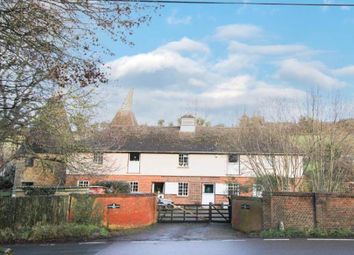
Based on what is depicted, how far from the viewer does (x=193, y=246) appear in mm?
16500

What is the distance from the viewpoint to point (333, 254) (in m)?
13.8

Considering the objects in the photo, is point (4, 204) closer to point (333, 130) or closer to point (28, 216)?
point (28, 216)

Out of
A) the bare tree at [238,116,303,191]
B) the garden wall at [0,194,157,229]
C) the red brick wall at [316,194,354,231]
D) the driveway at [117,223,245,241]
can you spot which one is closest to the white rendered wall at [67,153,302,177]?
the bare tree at [238,116,303,191]

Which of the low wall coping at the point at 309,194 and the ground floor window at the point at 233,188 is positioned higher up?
the ground floor window at the point at 233,188

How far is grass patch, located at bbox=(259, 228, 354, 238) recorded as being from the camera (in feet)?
62.4

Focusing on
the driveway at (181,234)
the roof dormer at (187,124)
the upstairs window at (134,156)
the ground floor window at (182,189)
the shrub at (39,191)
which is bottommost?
the driveway at (181,234)

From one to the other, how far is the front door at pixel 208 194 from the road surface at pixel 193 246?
22.3 meters

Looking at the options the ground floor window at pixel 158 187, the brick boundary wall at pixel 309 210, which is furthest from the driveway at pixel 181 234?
the ground floor window at pixel 158 187

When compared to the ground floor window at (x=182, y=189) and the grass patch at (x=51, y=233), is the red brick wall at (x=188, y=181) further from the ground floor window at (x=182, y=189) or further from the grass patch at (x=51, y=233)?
the grass patch at (x=51, y=233)

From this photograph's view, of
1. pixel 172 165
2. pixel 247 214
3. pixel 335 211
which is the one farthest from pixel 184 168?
pixel 335 211

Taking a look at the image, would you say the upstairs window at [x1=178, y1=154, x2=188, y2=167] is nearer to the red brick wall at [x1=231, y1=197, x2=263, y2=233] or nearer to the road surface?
the red brick wall at [x1=231, y1=197, x2=263, y2=233]

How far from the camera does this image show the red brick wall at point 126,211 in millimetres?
23172

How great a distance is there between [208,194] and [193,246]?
90.1 ft

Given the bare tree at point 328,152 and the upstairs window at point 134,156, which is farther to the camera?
the upstairs window at point 134,156
